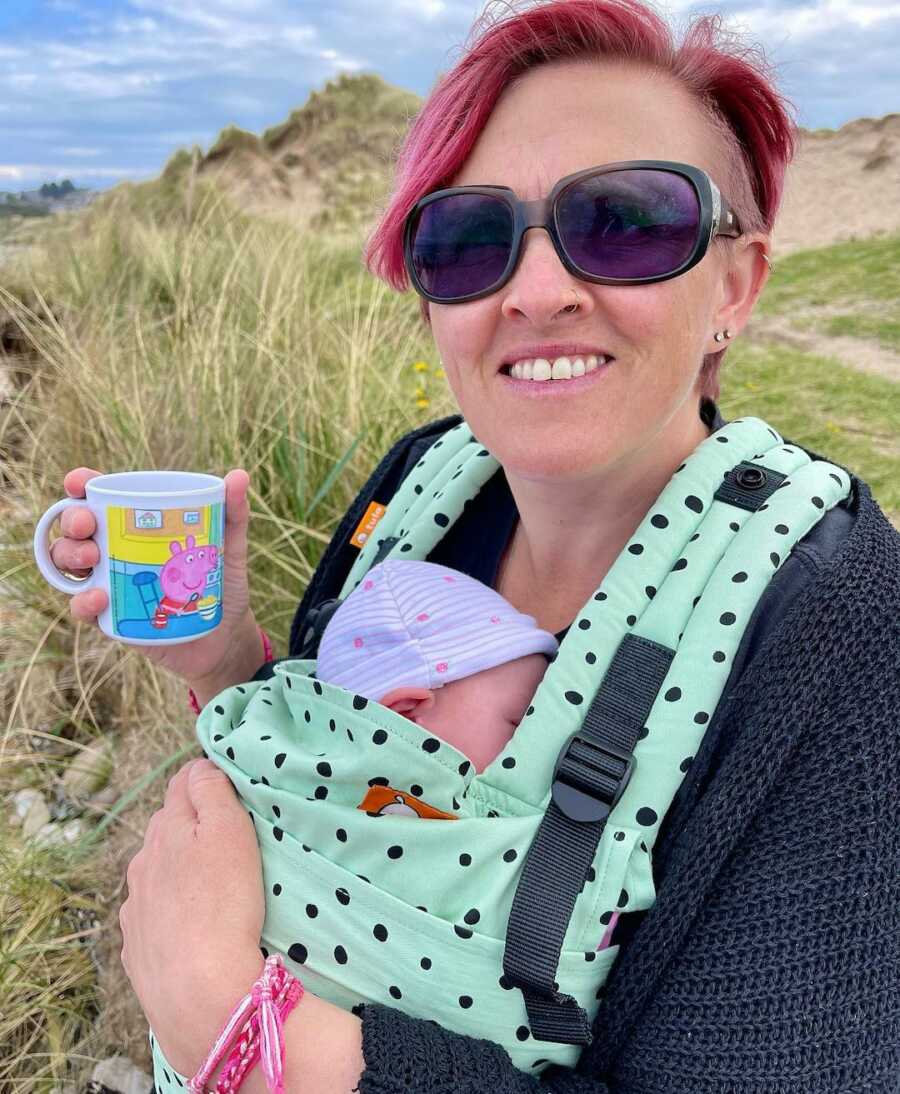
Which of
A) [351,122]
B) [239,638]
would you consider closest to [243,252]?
[239,638]

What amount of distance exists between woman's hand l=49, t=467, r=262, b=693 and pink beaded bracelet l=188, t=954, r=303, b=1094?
2.05ft

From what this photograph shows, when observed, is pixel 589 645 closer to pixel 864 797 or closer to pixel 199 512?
pixel 864 797

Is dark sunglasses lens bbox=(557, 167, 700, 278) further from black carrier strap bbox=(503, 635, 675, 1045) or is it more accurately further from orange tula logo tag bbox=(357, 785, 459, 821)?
orange tula logo tag bbox=(357, 785, 459, 821)

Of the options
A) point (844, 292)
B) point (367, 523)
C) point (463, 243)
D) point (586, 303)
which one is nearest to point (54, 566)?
point (367, 523)

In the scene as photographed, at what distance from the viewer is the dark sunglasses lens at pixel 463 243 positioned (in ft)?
4.45

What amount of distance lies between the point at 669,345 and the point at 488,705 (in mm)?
621

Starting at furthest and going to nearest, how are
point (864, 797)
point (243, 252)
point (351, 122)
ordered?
point (351, 122) < point (243, 252) < point (864, 797)

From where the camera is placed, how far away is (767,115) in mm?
1460

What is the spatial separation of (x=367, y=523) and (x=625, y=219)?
956 millimetres

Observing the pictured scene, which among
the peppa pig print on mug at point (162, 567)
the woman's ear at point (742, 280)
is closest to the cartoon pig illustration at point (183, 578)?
the peppa pig print on mug at point (162, 567)

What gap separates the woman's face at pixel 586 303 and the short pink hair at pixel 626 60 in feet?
0.10

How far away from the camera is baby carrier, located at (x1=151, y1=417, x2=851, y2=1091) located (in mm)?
1092

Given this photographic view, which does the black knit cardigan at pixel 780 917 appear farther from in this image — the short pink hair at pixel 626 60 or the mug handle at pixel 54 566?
the mug handle at pixel 54 566

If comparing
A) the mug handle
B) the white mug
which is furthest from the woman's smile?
the mug handle
